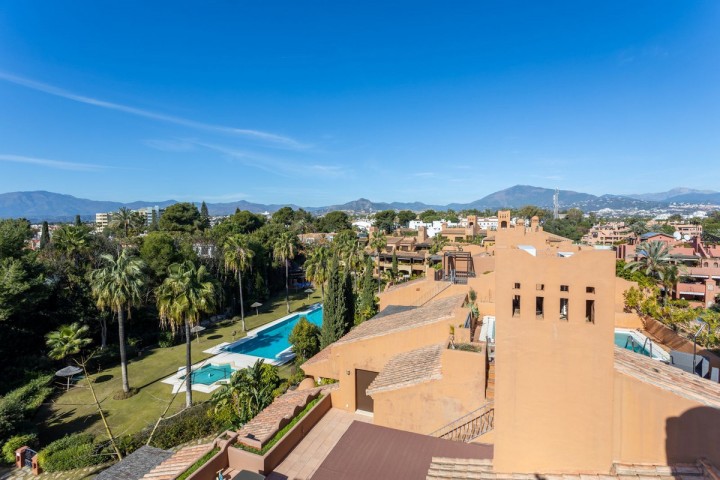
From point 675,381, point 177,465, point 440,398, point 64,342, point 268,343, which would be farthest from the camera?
point 268,343

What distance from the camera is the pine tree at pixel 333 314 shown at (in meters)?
25.0

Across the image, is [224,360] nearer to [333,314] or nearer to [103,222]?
[333,314]

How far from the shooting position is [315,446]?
1218 centimetres

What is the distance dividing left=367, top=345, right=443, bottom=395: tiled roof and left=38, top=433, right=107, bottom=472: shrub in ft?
39.2

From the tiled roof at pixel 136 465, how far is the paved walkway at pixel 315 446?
4477mm

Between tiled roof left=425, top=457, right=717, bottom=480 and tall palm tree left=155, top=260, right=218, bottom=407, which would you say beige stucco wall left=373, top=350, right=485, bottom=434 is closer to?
tiled roof left=425, top=457, right=717, bottom=480

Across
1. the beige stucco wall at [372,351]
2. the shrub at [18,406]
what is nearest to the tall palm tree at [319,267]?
the beige stucco wall at [372,351]

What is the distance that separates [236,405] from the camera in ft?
52.4

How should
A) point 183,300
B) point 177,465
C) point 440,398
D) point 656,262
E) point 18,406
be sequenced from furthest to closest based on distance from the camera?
1. point 656,262
2. point 183,300
3. point 18,406
4. point 440,398
5. point 177,465

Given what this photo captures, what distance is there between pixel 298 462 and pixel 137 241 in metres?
34.9

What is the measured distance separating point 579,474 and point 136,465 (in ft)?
42.9

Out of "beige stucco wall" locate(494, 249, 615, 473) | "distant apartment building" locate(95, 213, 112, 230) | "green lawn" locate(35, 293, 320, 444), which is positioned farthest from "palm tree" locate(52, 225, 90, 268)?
"beige stucco wall" locate(494, 249, 615, 473)

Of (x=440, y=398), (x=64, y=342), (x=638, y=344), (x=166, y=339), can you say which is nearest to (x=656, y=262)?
(x=638, y=344)

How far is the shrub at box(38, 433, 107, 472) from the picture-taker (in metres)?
14.6
